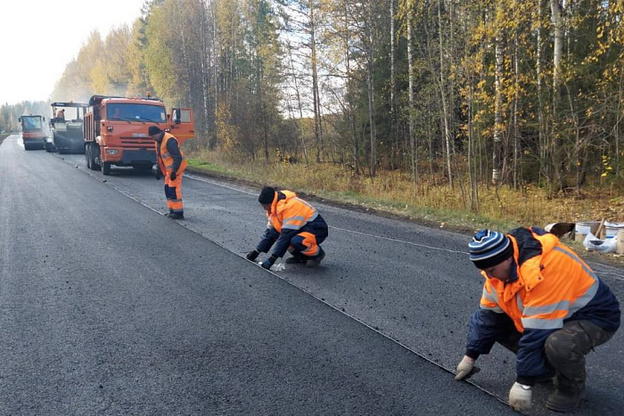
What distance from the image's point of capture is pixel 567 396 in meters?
3.26

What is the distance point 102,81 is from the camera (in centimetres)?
6956

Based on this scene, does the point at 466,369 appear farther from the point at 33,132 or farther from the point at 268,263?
the point at 33,132

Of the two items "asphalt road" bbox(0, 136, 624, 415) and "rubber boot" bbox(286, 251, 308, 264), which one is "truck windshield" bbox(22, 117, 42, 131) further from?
"rubber boot" bbox(286, 251, 308, 264)

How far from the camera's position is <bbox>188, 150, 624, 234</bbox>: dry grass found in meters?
10.6

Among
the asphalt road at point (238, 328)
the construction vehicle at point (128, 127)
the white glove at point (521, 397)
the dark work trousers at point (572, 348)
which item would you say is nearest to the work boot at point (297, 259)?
the asphalt road at point (238, 328)

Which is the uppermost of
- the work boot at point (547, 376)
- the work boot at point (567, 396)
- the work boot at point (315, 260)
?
the work boot at point (315, 260)

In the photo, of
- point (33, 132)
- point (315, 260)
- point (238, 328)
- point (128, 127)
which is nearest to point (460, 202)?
point (315, 260)

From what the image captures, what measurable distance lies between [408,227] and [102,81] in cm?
6900

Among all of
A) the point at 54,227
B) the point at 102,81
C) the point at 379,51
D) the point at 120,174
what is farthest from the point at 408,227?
the point at 102,81

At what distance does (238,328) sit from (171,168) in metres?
6.24

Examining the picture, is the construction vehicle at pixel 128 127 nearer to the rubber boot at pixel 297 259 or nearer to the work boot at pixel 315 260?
the rubber boot at pixel 297 259

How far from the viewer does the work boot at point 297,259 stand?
6.83 metres

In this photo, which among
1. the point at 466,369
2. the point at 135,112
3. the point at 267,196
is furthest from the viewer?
the point at 135,112

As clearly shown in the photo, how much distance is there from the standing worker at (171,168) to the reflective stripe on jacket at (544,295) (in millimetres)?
7797
